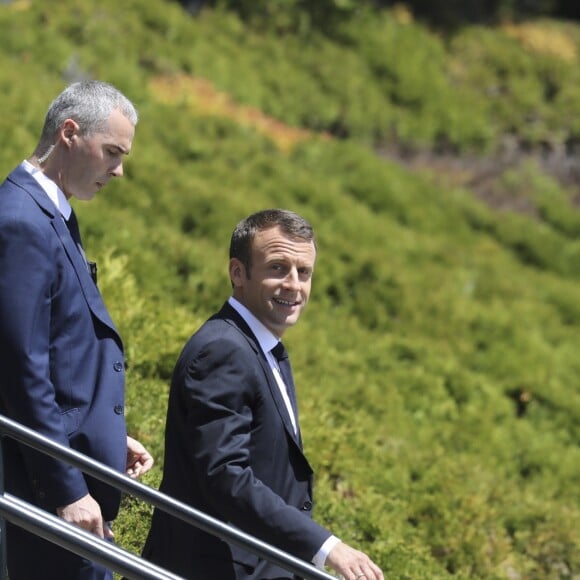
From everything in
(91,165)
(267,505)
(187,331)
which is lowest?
(187,331)

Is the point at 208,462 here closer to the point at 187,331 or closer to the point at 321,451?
the point at 321,451

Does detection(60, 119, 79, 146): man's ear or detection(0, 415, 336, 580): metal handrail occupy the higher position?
detection(60, 119, 79, 146): man's ear

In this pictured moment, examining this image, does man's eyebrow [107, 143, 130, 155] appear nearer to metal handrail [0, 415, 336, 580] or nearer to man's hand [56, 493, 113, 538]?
metal handrail [0, 415, 336, 580]

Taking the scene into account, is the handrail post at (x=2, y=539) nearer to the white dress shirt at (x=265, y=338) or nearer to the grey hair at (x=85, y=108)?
the white dress shirt at (x=265, y=338)

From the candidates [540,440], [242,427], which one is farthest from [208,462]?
[540,440]

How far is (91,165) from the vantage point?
3465mm

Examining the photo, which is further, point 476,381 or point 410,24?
point 410,24

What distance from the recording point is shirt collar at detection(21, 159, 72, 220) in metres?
3.47

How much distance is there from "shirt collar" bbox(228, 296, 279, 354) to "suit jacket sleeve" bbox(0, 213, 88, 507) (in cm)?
63

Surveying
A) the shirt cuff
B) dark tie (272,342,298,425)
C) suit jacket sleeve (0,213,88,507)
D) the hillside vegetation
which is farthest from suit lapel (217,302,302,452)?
the hillside vegetation

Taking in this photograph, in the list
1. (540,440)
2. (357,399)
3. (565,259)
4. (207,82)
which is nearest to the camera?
(357,399)

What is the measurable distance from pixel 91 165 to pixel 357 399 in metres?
5.16

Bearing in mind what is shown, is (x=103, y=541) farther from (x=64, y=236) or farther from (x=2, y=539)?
(x=64, y=236)

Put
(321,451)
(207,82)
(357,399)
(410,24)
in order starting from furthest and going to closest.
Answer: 1. (410,24)
2. (207,82)
3. (357,399)
4. (321,451)
